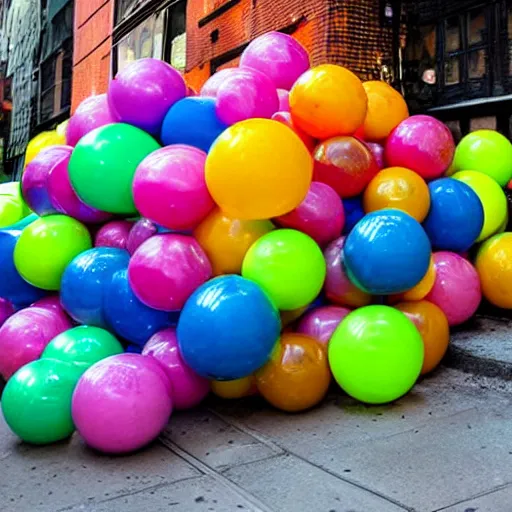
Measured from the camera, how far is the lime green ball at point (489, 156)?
418 centimetres

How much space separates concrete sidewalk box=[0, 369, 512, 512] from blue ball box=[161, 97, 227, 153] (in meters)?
1.51

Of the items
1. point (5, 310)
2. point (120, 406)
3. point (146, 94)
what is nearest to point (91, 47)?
point (5, 310)

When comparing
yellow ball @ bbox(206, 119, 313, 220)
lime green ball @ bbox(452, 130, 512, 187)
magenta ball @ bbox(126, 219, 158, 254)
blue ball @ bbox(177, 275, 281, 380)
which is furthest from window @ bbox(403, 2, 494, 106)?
blue ball @ bbox(177, 275, 281, 380)

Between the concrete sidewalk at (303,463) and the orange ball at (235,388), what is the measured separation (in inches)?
3.0

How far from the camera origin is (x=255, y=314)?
2.94 meters

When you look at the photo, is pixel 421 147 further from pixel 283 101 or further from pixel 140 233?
pixel 140 233

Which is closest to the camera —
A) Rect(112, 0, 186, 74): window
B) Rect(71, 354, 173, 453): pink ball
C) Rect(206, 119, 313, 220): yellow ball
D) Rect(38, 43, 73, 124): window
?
Rect(71, 354, 173, 453): pink ball

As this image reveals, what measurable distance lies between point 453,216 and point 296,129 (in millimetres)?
1020

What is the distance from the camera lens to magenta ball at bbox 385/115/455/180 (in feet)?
12.4

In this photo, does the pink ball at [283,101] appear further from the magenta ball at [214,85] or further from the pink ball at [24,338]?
the pink ball at [24,338]

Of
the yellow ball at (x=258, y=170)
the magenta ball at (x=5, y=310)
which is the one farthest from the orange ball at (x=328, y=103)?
the magenta ball at (x=5, y=310)

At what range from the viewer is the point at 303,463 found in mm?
2672

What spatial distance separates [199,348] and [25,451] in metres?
0.97

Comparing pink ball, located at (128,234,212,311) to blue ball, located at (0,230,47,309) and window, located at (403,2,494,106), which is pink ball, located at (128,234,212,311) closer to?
blue ball, located at (0,230,47,309)
